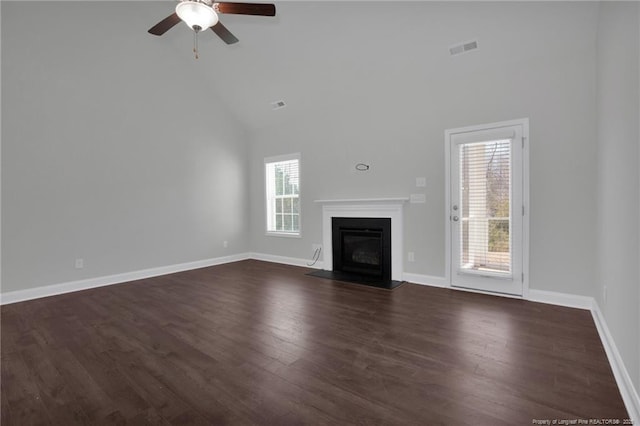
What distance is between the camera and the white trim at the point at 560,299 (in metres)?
3.27

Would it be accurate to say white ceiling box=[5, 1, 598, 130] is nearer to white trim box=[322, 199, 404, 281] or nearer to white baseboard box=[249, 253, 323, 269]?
white trim box=[322, 199, 404, 281]

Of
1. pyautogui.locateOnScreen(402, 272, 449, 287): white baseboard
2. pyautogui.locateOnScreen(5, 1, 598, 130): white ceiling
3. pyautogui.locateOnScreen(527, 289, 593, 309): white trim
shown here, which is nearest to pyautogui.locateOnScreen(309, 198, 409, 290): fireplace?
pyautogui.locateOnScreen(402, 272, 449, 287): white baseboard

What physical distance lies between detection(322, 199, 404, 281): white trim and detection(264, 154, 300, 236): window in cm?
88

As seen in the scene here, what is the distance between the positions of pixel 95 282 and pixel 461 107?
5453 mm

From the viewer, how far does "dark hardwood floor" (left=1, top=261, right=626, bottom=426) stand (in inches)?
68.0

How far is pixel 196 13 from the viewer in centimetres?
243

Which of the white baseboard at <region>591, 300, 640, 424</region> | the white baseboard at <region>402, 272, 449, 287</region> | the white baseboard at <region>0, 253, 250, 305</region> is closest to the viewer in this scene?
the white baseboard at <region>591, 300, 640, 424</region>

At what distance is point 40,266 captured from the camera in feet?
13.3

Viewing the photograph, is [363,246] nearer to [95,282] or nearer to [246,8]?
[246,8]

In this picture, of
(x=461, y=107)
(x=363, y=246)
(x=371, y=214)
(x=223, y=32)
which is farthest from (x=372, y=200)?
(x=223, y=32)

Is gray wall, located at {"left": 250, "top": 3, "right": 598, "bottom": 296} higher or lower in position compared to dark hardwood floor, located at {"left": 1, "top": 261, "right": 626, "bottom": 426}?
higher

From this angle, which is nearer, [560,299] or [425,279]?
[560,299]

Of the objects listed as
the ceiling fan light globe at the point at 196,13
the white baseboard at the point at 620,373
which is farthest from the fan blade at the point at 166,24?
the white baseboard at the point at 620,373

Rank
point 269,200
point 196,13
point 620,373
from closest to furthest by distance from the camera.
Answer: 1. point 620,373
2. point 196,13
3. point 269,200
